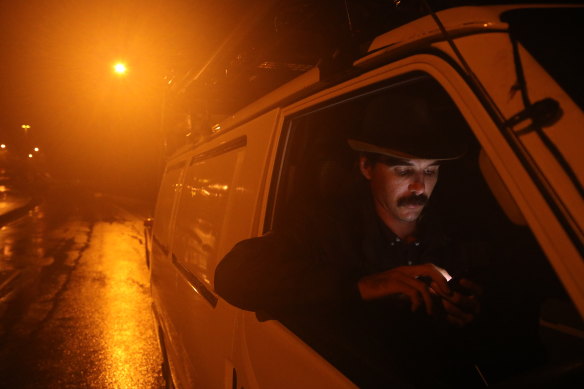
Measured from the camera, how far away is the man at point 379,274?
43.1 inches

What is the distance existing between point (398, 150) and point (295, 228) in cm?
50

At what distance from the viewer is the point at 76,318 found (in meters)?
5.34

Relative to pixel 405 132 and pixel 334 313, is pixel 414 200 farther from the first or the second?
pixel 334 313

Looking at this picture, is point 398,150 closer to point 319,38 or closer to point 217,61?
point 319,38

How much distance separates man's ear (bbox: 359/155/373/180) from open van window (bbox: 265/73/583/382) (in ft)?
0.36

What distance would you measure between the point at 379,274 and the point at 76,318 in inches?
215

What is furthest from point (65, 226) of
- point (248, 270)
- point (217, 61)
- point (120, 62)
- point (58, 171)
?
point (58, 171)

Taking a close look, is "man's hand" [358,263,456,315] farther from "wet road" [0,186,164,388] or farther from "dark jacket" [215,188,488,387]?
"wet road" [0,186,164,388]

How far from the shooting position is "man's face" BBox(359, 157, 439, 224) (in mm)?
1520

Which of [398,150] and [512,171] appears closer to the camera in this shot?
[512,171]

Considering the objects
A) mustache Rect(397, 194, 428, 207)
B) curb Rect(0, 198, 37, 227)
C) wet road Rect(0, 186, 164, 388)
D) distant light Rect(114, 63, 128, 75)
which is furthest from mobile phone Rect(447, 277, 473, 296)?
curb Rect(0, 198, 37, 227)

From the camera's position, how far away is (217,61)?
7.44 ft

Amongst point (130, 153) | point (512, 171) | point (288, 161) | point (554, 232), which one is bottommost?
point (554, 232)

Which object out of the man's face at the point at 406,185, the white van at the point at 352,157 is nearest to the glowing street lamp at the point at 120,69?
the white van at the point at 352,157
